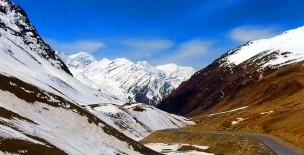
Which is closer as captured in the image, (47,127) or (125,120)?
(47,127)

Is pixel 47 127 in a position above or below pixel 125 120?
above

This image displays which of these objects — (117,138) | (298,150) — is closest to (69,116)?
(117,138)

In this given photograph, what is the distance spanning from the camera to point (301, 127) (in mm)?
79875

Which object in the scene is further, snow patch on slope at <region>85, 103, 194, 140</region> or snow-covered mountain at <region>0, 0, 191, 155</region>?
snow patch on slope at <region>85, 103, 194, 140</region>

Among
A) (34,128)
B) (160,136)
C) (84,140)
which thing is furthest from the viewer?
(160,136)

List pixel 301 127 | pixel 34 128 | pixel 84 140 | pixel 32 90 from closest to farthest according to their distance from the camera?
1. pixel 34 128
2. pixel 84 140
3. pixel 32 90
4. pixel 301 127

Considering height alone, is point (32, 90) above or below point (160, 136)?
above

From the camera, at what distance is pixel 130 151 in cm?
6281

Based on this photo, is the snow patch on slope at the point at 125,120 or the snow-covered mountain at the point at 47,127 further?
the snow patch on slope at the point at 125,120

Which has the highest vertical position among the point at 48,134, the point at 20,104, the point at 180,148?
the point at 20,104

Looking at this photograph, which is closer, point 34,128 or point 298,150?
point 34,128

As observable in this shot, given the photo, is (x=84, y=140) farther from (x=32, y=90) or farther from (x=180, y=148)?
(x=180, y=148)

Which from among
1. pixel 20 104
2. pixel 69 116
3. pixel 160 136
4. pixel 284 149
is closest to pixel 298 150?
pixel 284 149

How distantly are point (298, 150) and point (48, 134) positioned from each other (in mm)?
34572
